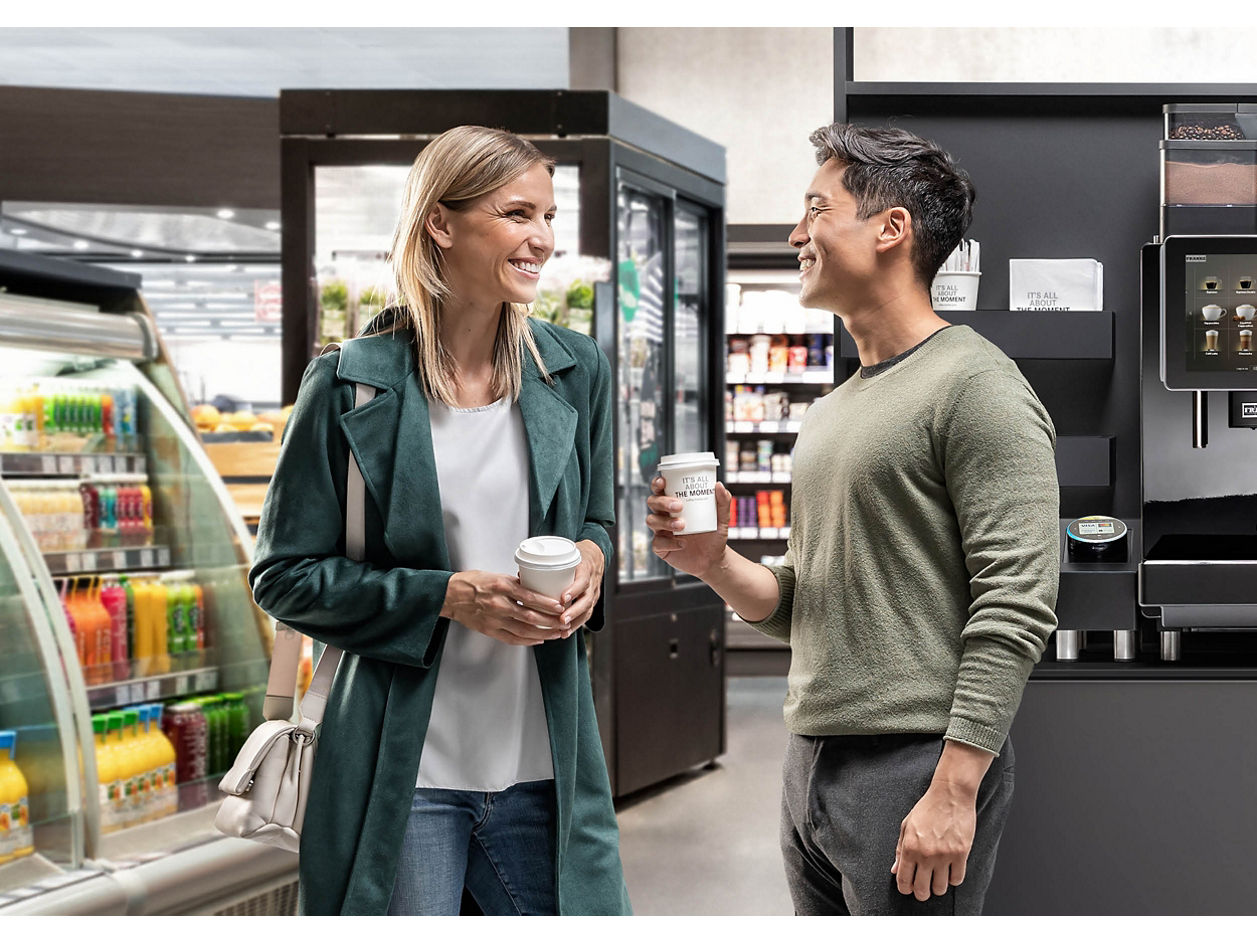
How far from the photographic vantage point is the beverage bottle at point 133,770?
2.88 m

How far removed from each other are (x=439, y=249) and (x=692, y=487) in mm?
466

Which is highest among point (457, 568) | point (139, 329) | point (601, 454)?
point (139, 329)

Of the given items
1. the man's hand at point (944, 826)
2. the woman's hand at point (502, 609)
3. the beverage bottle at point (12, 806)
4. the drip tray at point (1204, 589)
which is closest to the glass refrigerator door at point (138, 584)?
the beverage bottle at point (12, 806)

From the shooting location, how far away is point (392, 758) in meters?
1.45

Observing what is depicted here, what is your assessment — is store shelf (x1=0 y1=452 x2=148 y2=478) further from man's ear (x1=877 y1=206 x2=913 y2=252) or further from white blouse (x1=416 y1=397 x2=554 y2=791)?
man's ear (x1=877 y1=206 x2=913 y2=252)

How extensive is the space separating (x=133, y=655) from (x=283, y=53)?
635 centimetres

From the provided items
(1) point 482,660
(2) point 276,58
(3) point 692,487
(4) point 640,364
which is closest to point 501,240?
(3) point 692,487

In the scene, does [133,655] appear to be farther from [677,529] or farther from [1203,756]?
[1203,756]

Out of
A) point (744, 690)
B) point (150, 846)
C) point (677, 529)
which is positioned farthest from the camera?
point (744, 690)

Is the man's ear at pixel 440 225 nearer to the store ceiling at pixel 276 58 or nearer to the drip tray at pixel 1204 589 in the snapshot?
the drip tray at pixel 1204 589

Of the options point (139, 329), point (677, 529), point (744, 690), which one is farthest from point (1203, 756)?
point (744, 690)

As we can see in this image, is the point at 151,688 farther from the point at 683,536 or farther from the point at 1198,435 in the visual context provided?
the point at 1198,435

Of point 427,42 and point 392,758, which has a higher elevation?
point 427,42

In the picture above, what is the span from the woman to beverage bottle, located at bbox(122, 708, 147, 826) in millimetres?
1598
